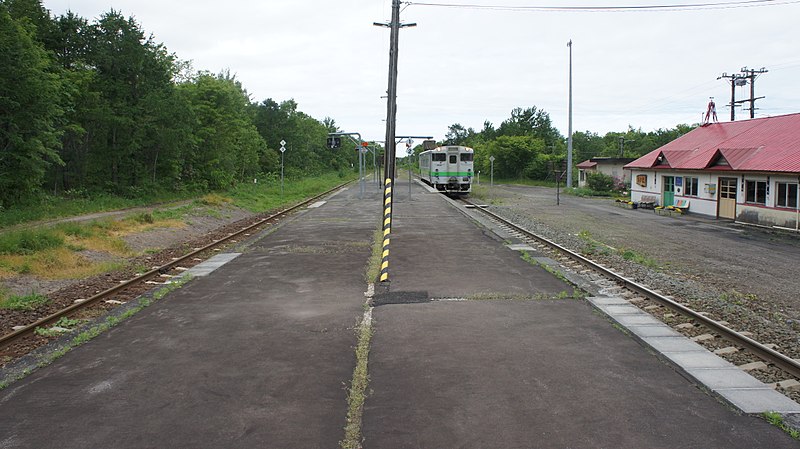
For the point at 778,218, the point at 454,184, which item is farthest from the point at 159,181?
the point at 778,218

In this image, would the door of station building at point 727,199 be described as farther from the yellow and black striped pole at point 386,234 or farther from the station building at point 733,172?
the yellow and black striped pole at point 386,234

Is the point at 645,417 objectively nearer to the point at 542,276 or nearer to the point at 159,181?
the point at 542,276

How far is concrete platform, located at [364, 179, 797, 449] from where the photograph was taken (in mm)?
4641

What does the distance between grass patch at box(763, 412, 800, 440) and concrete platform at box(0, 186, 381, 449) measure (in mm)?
3636

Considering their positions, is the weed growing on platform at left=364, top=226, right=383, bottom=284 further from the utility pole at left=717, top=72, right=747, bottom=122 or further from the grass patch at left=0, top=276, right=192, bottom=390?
the utility pole at left=717, top=72, right=747, bottom=122

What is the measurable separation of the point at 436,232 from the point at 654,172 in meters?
20.4

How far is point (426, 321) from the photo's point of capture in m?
8.10

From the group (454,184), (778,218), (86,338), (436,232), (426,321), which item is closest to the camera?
(86,338)

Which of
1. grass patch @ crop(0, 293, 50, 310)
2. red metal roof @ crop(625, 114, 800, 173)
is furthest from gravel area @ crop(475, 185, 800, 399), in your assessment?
grass patch @ crop(0, 293, 50, 310)

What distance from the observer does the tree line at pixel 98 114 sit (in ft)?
67.7

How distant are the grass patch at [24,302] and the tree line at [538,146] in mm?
53145

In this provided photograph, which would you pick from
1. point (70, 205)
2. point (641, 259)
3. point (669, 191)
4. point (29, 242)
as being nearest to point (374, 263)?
point (641, 259)

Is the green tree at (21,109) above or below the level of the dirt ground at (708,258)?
above

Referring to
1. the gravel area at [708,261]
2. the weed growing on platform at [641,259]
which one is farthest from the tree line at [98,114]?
the weed growing on platform at [641,259]
